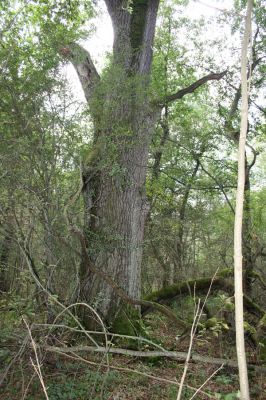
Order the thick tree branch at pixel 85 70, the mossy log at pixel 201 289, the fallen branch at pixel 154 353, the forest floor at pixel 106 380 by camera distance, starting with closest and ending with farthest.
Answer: the fallen branch at pixel 154 353
the forest floor at pixel 106 380
the thick tree branch at pixel 85 70
the mossy log at pixel 201 289

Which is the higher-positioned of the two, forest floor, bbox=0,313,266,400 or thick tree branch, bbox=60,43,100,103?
thick tree branch, bbox=60,43,100,103

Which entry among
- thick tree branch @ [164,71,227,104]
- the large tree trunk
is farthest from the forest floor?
thick tree branch @ [164,71,227,104]

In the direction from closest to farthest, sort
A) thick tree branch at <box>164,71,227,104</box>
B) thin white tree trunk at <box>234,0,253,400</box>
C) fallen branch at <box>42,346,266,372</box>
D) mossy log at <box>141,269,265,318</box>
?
thin white tree trunk at <box>234,0,253,400</box> → fallen branch at <box>42,346,266,372</box> → thick tree branch at <box>164,71,227,104</box> → mossy log at <box>141,269,265,318</box>

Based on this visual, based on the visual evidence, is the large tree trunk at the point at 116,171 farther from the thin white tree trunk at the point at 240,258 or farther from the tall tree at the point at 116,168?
the thin white tree trunk at the point at 240,258

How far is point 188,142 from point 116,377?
27.8 ft

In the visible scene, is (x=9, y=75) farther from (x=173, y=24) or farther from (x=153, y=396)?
(x=173, y=24)

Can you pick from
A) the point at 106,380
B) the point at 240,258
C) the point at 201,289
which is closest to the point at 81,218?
the point at 106,380

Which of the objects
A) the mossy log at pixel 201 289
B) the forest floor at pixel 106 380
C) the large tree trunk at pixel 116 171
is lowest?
the forest floor at pixel 106 380

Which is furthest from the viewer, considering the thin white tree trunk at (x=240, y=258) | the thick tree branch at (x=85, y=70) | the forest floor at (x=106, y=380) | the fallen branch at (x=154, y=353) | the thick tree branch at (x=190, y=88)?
the thick tree branch at (x=190, y=88)

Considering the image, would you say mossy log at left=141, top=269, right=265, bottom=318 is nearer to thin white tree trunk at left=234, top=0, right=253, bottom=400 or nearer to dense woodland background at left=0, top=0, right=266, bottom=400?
dense woodland background at left=0, top=0, right=266, bottom=400

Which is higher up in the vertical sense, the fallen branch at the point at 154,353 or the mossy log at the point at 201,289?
the mossy log at the point at 201,289

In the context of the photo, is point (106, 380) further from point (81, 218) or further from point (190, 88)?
point (190, 88)

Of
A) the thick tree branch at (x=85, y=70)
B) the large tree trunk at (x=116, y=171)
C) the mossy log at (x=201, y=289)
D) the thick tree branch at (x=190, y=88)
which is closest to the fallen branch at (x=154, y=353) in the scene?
the large tree trunk at (x=116, y=171)

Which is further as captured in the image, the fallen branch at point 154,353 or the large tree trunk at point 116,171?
the large tree trunk at point 116,171
